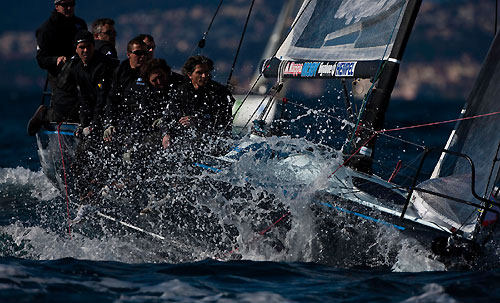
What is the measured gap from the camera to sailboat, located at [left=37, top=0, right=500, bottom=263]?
167 inches

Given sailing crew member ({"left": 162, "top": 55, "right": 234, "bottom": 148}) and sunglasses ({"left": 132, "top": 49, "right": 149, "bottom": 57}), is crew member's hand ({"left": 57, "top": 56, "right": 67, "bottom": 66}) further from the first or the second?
sailing crew member ({"left": 162, "top": 55, "right": 234, "bottom": 148})

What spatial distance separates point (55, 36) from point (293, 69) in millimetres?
2195

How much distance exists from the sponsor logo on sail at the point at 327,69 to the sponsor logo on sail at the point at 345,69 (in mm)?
32

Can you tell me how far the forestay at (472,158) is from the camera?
4.39 metres

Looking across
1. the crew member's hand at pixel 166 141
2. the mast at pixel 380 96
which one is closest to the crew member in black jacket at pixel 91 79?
the crew member's hand at pixel 166 141

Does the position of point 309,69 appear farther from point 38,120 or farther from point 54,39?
point 38,120

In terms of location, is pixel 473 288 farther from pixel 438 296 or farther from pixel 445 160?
pixel 445 160

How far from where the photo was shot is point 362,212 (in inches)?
169

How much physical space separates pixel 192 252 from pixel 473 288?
1760mm

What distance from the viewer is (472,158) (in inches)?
200

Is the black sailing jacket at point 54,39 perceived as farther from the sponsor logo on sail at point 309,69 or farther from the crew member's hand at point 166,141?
the sponsor logo on sail at point 309,69

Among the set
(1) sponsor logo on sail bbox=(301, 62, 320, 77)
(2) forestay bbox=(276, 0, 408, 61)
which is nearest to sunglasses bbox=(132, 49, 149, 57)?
(2) forestay bbox=(276, 0, 408, 61)

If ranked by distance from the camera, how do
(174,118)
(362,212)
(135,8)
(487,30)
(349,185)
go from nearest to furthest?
(362,212) < (349,185) < (174,118) < (487,30) < (135,8)

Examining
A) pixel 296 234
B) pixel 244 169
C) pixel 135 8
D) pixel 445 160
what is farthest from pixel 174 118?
pixel 135 8
